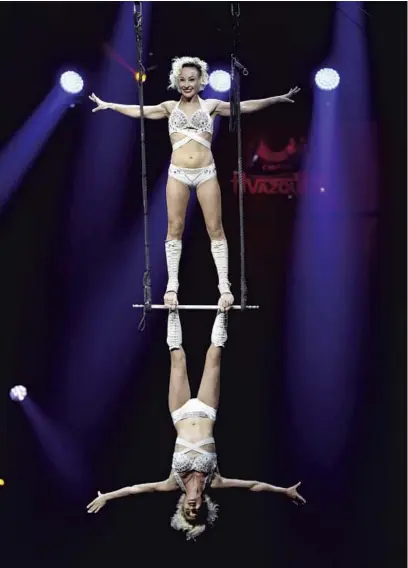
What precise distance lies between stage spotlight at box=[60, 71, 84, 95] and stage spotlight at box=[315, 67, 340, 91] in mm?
1948

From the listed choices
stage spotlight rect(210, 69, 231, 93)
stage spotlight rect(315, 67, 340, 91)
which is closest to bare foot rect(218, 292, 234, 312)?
stage spotlight rect(210, 69, 231, 93)

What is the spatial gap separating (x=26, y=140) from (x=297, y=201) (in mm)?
2299

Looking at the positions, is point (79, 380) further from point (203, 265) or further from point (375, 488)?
point (375, 488)

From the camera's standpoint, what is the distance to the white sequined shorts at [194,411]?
7.67 m

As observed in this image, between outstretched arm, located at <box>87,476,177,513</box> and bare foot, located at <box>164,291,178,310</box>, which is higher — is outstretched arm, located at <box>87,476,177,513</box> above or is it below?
below

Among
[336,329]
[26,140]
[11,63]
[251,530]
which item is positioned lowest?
[251,530]

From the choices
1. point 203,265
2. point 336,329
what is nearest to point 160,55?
point 203,265

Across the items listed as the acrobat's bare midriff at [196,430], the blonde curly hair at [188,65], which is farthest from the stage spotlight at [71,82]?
the acrobat's bare midriff at [196,430]

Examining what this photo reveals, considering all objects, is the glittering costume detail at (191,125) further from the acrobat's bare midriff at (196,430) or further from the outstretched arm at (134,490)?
the outstretched arm at (134,490)

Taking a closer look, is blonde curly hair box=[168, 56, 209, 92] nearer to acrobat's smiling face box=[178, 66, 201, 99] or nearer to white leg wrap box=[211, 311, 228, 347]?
acrobat's smiling face box=[178, 66, 201, 99]

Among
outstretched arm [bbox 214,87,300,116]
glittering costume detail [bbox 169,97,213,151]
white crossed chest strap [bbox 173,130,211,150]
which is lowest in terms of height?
white crossed chest strap [bbox 173,130,211,150]

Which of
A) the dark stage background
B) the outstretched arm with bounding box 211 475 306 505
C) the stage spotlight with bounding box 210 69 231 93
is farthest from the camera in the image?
the dark stage background

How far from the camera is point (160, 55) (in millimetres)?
8992

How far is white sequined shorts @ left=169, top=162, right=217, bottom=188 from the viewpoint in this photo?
7.69 m
